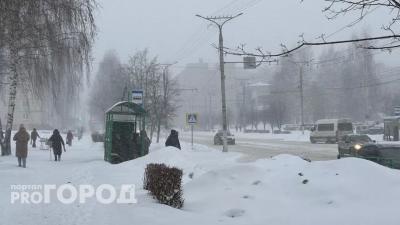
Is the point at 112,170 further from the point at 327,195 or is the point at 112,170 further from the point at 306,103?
the point at 306,103

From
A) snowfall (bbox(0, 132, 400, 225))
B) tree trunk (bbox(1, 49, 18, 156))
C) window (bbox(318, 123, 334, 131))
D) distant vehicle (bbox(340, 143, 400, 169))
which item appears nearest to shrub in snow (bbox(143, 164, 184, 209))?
snowfall (bbox(0, 132, 400, 225))

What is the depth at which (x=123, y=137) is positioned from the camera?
24125mm

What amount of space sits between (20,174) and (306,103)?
263 ft

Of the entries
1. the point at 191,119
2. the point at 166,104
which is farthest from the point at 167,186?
the point at 166,104

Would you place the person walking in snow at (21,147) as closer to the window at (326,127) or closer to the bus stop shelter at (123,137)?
the bus stop shelter at (123,137)

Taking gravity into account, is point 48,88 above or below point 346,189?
above

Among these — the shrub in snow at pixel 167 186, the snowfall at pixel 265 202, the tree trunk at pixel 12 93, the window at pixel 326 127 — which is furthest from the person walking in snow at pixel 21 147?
the window at pixel 326 127

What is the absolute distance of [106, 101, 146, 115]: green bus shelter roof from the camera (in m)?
24.4

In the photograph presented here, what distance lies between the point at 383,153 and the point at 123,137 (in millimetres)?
10563

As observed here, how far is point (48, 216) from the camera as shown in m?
9.67

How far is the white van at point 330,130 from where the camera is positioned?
48.8m

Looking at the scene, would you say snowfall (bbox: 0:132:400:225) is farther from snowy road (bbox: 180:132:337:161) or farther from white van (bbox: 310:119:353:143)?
white van (bbox: 310:119:353:143)

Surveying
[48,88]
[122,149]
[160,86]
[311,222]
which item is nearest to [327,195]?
[311,222]

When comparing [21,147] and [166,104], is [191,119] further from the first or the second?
[21,147]
